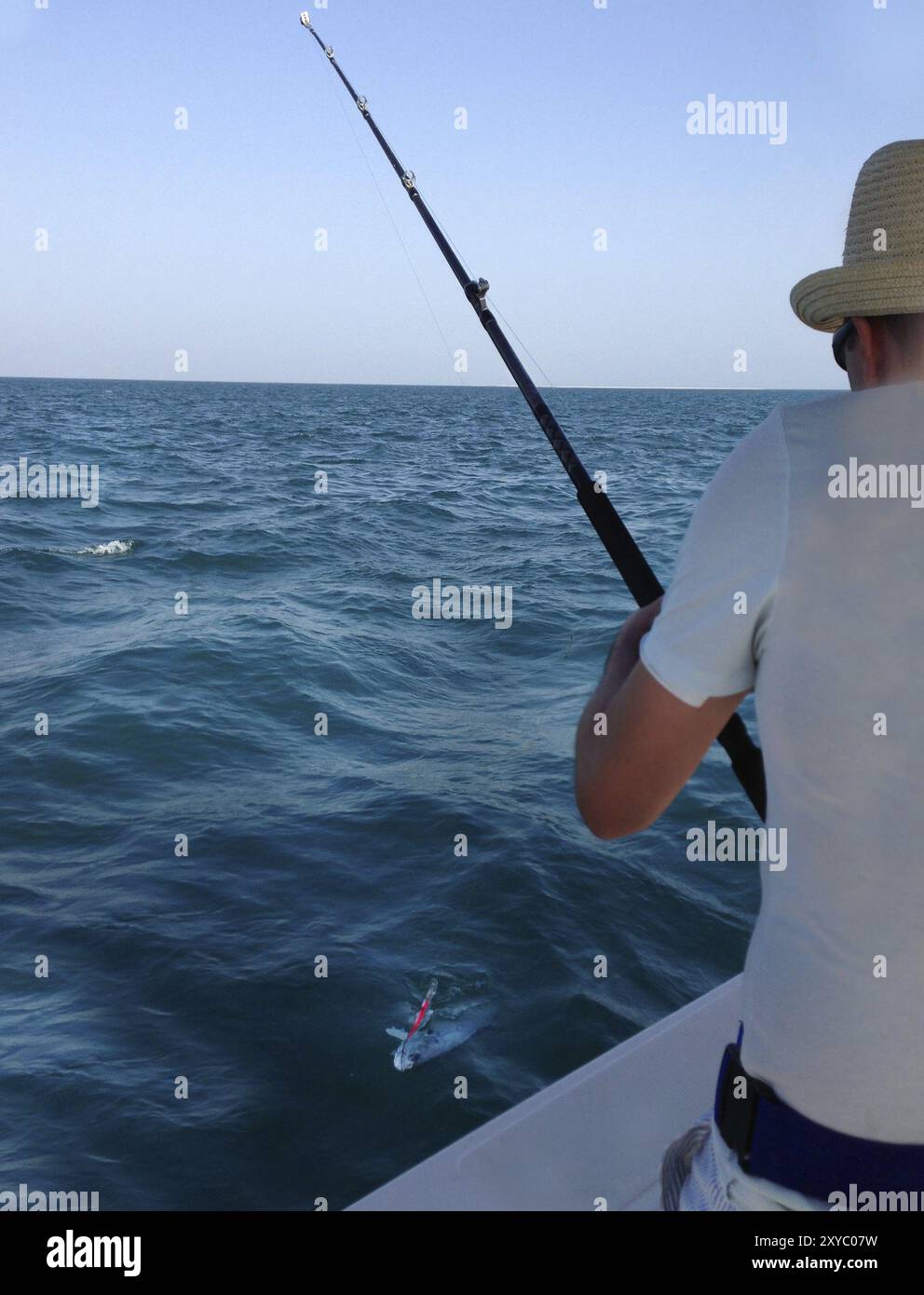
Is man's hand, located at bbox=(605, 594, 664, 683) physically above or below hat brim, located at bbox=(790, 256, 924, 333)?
below

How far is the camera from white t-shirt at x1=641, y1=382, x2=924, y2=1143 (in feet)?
3.20

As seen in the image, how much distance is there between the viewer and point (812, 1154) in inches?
42.0

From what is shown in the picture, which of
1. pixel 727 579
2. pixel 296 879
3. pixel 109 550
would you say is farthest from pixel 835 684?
pixel 109 550

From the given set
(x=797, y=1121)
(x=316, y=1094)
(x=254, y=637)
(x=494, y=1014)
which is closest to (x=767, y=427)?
(x=797, y=1121)

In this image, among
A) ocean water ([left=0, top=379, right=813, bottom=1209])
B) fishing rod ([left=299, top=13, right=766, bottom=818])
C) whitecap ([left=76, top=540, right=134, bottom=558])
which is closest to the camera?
Result: fishing rod ([left=299, top=13, right=766, bottom=818])

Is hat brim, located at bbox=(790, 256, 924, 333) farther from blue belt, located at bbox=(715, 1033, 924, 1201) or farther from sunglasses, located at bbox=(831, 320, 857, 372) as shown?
blue belt, located at bbox=(715, 1033, 924, 1201)

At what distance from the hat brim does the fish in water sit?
4.07m

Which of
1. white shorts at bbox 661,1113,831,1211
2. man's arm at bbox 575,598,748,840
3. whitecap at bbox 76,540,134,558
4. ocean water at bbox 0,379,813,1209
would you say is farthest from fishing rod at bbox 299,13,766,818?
whitecap at bbox 76,540,134,558

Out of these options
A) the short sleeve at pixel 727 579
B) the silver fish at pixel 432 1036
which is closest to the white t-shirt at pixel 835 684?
the short sleeve at pixel 727 579

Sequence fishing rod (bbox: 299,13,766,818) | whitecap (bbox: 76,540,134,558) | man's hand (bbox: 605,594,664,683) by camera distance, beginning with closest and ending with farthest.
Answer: man's hand (bbox: 605,594,664,683) < fishing rod (bbox: 299,13,766,818) < whitecap (bbox: 76,540,134,558)

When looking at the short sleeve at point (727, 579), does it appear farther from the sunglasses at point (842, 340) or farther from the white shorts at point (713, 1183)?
the white shorts at point (713, 1183)

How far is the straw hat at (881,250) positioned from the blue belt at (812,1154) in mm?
774
